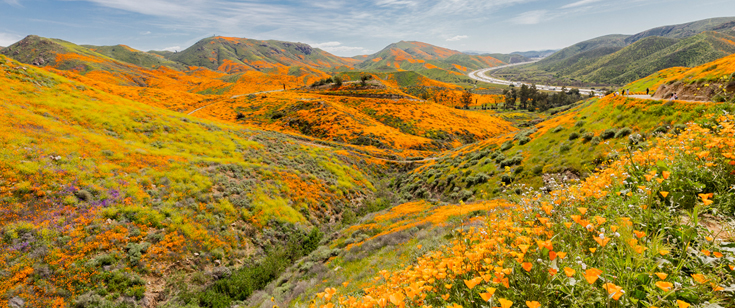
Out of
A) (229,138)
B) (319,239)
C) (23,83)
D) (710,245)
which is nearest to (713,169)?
(710,245)

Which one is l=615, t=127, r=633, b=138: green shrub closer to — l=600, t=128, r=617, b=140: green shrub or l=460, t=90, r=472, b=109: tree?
l=600, t=128, r=617, b=140: green shrub

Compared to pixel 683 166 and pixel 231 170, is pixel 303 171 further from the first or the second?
pixel 683 166

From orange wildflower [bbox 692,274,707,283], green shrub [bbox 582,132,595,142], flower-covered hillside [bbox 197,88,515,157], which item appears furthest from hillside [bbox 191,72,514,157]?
orange wildflower [bbox 692,274,707,283]

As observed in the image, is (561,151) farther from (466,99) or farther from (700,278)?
(466,99)

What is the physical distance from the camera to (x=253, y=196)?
60.7 feet

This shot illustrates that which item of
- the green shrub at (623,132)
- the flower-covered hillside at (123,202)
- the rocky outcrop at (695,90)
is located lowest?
the flower-covered hillside at (123,202)

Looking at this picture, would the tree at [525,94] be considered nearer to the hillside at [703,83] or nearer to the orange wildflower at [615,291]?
the hillside at [703,83]

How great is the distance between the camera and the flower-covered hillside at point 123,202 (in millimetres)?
9703

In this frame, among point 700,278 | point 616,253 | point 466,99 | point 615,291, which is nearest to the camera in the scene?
point 615,291

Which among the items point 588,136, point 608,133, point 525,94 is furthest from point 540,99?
point 608,133

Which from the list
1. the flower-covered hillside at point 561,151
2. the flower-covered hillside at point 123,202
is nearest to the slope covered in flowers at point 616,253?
the flower-covered hillside at point 561,151

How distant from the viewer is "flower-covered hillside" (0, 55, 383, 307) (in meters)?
9.70

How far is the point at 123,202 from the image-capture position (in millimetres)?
13062

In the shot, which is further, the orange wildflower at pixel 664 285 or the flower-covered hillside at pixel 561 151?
the flower-covered hillside at pixel 561 151
